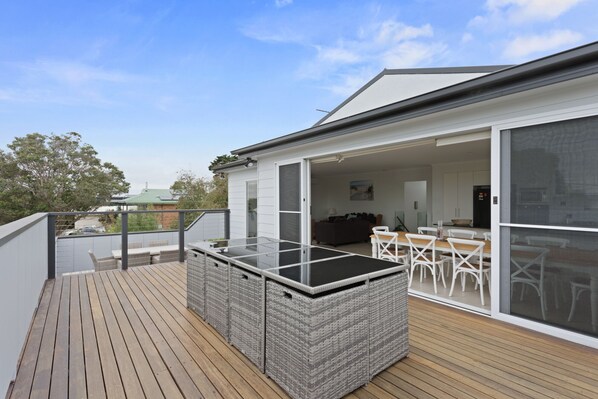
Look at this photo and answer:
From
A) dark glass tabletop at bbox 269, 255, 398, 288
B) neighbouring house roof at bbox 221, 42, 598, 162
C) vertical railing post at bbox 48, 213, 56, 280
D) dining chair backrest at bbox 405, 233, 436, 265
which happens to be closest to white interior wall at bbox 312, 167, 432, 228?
dining chair backrest at bbox 405, 233, 436, 265

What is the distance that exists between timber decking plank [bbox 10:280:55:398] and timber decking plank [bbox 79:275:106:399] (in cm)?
32

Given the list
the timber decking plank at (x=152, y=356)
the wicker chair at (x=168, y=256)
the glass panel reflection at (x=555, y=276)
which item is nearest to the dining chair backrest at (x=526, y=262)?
the glass panel reflection at (x=555, y=276)

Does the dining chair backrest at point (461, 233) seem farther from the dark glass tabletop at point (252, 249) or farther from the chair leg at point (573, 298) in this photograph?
the dark glass tabletop at point (252, 249)

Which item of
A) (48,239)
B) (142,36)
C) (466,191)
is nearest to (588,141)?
(466,191)

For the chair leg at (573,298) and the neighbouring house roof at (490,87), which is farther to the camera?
the chair leg at (573,298)

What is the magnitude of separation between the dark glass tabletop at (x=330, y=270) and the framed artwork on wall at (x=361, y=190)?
9670 millimetres

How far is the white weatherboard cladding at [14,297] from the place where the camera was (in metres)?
1.85

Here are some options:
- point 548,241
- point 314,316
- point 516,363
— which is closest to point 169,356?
point 314,316

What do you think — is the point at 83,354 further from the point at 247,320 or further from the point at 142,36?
the point at 142,36

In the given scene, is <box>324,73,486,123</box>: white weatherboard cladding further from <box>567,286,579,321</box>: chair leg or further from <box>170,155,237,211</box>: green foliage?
<box>170,155,237,211</box>: green foliage

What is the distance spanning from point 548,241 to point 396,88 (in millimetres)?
7156

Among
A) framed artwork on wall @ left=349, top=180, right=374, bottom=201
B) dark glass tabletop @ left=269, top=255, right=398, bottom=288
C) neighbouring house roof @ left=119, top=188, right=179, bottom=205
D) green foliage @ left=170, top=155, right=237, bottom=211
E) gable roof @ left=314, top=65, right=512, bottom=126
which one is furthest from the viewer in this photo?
neighbouring house roof @ left=119, top=188, right=179, bottom=205

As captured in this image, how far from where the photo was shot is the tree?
1653 cm

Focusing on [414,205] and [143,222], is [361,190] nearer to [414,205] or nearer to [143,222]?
[414,205]
